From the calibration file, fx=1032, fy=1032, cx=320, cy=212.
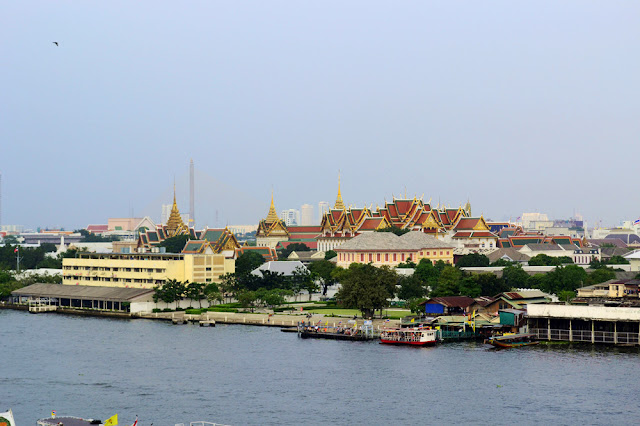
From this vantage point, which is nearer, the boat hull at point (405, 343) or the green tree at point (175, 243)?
the boat hull at point (405, 343)

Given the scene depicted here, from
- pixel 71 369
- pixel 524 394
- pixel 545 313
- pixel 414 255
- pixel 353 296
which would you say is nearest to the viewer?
pixel 524 394

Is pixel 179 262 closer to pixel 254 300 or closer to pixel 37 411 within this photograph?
pixel 254 300

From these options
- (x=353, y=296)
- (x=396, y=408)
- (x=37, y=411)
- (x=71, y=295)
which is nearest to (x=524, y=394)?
(x=396, y=408)

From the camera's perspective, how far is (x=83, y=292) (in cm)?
7900

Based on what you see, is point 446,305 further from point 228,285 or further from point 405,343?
point 228,285

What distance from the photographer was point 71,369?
47.8 m

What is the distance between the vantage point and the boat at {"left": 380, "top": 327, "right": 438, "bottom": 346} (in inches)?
2196

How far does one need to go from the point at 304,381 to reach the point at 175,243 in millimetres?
78258

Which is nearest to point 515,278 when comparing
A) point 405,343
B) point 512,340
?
point 512,340

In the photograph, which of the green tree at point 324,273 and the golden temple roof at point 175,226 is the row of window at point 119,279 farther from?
the golden temple roof at point 175,226

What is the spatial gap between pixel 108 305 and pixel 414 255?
34.2 m

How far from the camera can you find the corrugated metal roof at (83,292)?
7506 centimetres

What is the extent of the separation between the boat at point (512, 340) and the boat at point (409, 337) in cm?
326

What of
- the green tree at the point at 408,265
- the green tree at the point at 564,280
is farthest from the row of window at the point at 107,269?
the green tree at the point at 564,280
